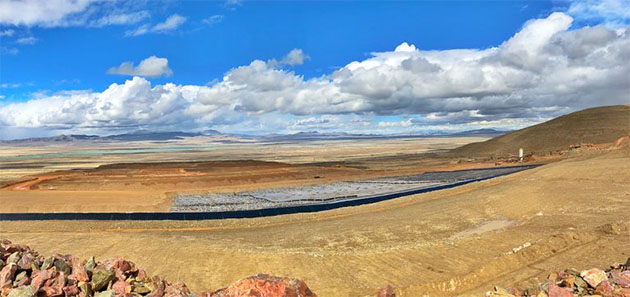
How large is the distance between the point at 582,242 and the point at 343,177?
45354 millimetres

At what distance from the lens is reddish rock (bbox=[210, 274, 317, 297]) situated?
8.33 meters

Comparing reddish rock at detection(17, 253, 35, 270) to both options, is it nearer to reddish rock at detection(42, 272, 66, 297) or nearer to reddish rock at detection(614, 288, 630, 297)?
reddish rock at detection(42, 272, 66, 297)

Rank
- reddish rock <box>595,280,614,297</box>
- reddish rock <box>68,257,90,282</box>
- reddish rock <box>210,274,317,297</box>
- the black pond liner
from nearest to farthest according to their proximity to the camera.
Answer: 1. reddish rock <box>210,274,317,297</box>
2. reddish rock <box>595,280,614,297</box>
3. reddish rock <box>68,257,90,282</box>
4. the black pond liner

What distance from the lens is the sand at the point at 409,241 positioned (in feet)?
49.2

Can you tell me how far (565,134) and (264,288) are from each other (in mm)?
102552

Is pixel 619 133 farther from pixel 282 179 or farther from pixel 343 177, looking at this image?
pixel 282 179

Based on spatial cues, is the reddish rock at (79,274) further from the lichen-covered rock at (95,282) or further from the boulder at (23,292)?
the boulder at (23,292)

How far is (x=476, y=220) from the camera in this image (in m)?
23.5

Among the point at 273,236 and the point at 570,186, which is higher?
the point at 570,186

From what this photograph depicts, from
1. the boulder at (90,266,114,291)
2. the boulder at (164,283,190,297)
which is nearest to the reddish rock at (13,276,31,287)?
the boulder at (90,266,114,291)

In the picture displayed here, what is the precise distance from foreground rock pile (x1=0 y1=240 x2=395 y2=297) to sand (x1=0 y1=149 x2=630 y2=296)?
4.56 m

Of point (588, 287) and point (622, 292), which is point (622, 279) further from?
point (588, 287)

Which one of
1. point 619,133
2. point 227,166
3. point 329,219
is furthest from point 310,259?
point 619,133

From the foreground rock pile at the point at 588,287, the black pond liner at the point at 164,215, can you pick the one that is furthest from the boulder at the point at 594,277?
the black pond liner at the point at 164,215
